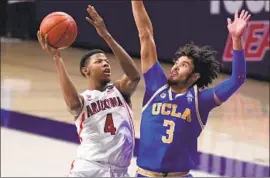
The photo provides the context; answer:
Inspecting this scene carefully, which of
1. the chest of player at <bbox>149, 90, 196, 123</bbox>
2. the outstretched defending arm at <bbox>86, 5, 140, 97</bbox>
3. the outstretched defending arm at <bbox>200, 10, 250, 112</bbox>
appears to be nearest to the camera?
the outstretched defending arm at <bbox>200, 10, 250, 112</bbox>

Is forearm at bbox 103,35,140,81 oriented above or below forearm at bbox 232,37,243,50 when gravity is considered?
below

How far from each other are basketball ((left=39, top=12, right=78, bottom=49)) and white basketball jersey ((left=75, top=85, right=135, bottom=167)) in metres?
0.39

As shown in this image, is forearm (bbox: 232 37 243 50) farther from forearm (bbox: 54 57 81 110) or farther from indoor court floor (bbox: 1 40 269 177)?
indoor court floor (bbox: 1 40 269 177)

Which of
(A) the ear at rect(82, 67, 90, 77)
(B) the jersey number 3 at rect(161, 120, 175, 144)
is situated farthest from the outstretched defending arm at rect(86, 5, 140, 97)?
(B) the jersey number 3 at rect(161, 120, 175, 144)

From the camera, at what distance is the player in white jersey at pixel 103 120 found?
438 centimetres

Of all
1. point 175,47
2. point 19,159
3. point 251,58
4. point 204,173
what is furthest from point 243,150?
point 175,47

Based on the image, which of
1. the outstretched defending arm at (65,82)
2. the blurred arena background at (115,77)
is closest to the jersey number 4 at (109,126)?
the outstretched defending arm at (65,82)

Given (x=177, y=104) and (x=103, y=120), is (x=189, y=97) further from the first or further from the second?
(x=103, y=120)

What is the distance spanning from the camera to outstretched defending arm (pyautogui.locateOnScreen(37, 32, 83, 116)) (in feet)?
13.7

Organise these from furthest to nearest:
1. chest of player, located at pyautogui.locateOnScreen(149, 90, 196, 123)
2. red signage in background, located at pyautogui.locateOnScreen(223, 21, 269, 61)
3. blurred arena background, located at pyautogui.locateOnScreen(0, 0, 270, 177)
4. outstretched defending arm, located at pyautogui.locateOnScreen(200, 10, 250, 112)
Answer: red signage in background, located at pyautogui.locateOnScreen(223, 21, 269, 61) < blurred arena background, located at pyautogui.locateOnScreen(0, 0, 270, 177) < chest of player, located at pyautogui.locateOnScreen(149, 90, 196, 123) < outstretched defending arm, located at pyautogui.locateOnScreen(200, 10, 250, 112)

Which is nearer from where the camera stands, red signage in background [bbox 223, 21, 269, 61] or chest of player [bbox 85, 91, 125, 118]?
chest of player [bbox 85, 91, 125, 118]

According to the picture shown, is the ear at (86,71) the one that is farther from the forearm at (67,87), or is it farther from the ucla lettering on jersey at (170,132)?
the ucla lettering on jersey at (170,132)

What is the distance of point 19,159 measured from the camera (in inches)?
299

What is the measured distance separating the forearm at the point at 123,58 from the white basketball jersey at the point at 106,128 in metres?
0.15
